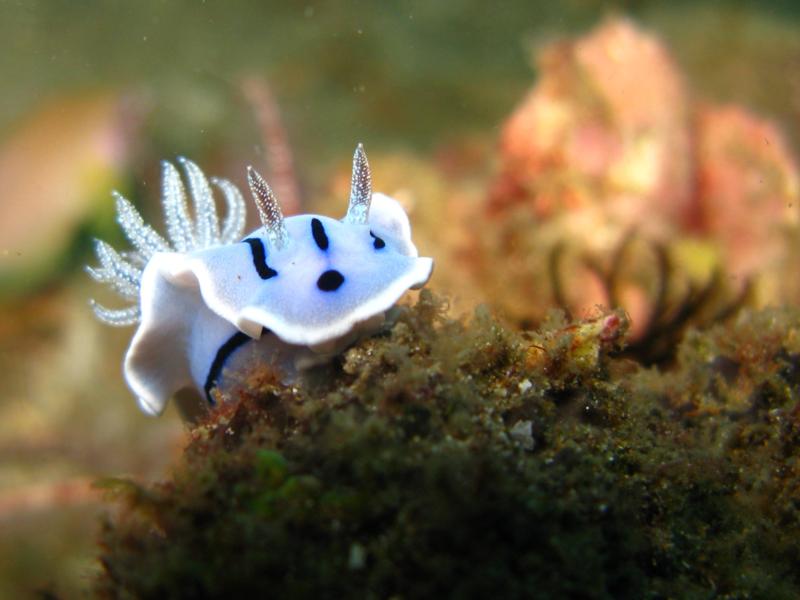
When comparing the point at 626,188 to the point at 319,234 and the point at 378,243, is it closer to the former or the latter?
the point at 378,243

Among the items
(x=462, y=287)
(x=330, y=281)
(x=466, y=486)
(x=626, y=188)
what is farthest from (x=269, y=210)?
(x=626, y=188)

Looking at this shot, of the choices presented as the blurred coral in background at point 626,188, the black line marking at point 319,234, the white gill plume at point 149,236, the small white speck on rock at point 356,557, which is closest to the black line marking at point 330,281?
the black line marking at point 319,234

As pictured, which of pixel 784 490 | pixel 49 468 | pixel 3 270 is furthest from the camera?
pixel 3 270

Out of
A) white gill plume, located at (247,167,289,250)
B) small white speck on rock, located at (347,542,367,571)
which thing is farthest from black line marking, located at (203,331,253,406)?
small white speck on rock, located at (347,542,367,571)

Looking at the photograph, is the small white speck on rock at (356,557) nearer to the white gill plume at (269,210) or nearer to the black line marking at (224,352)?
the black line marking at (224,352)

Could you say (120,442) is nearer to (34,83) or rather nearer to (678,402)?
(34,83)

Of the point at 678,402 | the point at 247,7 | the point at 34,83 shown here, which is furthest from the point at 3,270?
the point at 678,402
